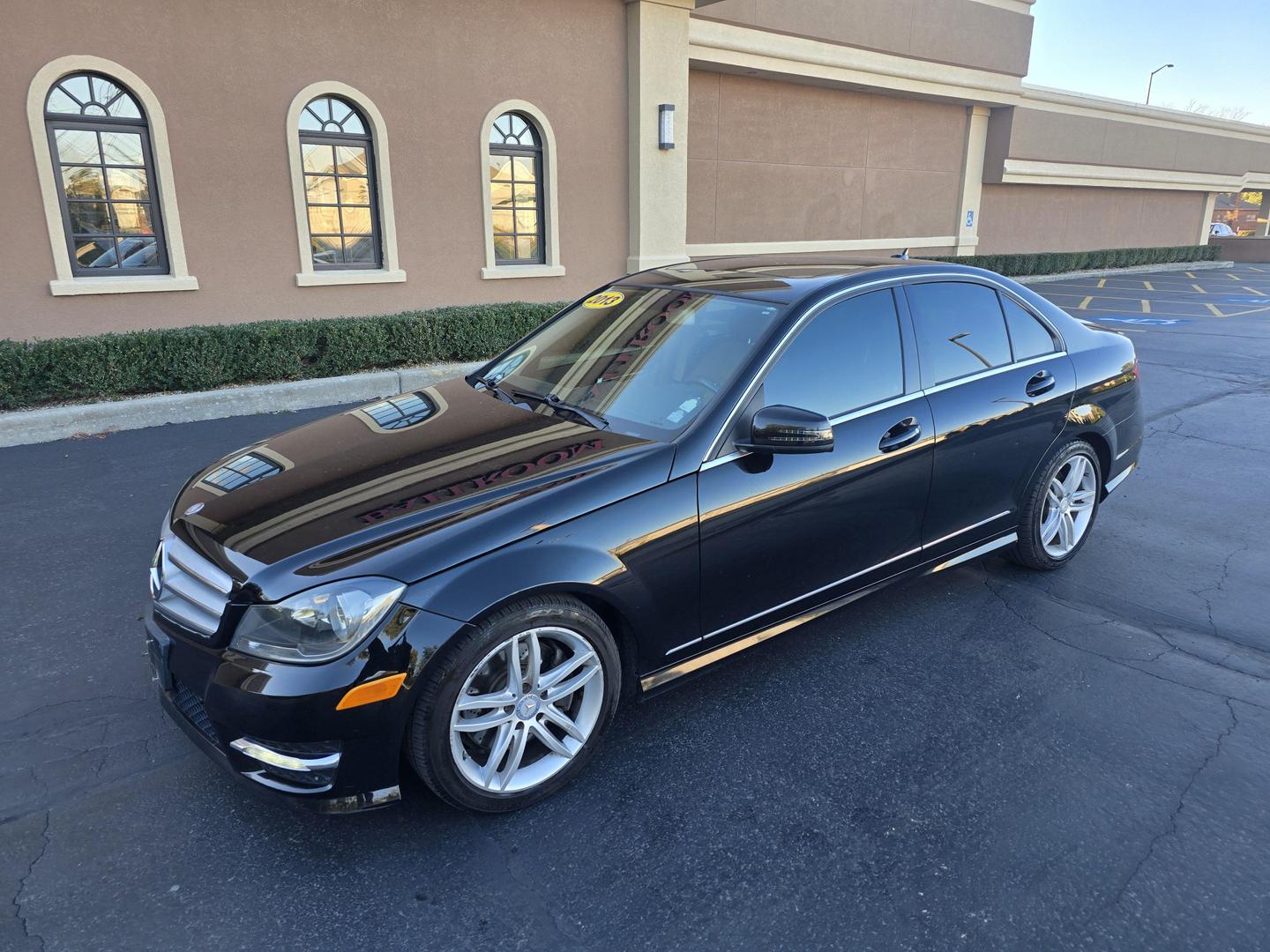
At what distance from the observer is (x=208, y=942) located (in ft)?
7.61

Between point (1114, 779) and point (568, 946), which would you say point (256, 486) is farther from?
point (1114, 779)

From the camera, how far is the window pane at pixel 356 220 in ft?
33.3

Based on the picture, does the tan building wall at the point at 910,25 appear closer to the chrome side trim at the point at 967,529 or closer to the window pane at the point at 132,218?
the window pane at the point at 132,218

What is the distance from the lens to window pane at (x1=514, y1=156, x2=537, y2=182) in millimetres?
11281

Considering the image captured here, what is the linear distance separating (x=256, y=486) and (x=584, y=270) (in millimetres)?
9547

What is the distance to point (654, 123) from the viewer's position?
11883 millimetres

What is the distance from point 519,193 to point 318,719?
1008 cm

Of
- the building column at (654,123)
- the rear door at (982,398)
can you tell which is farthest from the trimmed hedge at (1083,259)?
the rear door at (982,398)

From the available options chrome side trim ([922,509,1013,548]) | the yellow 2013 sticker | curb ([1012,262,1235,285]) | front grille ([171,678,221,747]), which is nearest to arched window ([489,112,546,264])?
the yellow 2013 sticker

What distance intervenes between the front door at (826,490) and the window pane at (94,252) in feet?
27.3

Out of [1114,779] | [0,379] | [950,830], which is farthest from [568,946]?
[0,379]

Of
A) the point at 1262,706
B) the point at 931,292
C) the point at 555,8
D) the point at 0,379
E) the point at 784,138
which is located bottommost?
the point at 1262,706

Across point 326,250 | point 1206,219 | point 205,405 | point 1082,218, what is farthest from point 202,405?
point 1206,219

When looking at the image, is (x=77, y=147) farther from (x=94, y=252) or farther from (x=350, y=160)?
(x=350, y=160)
